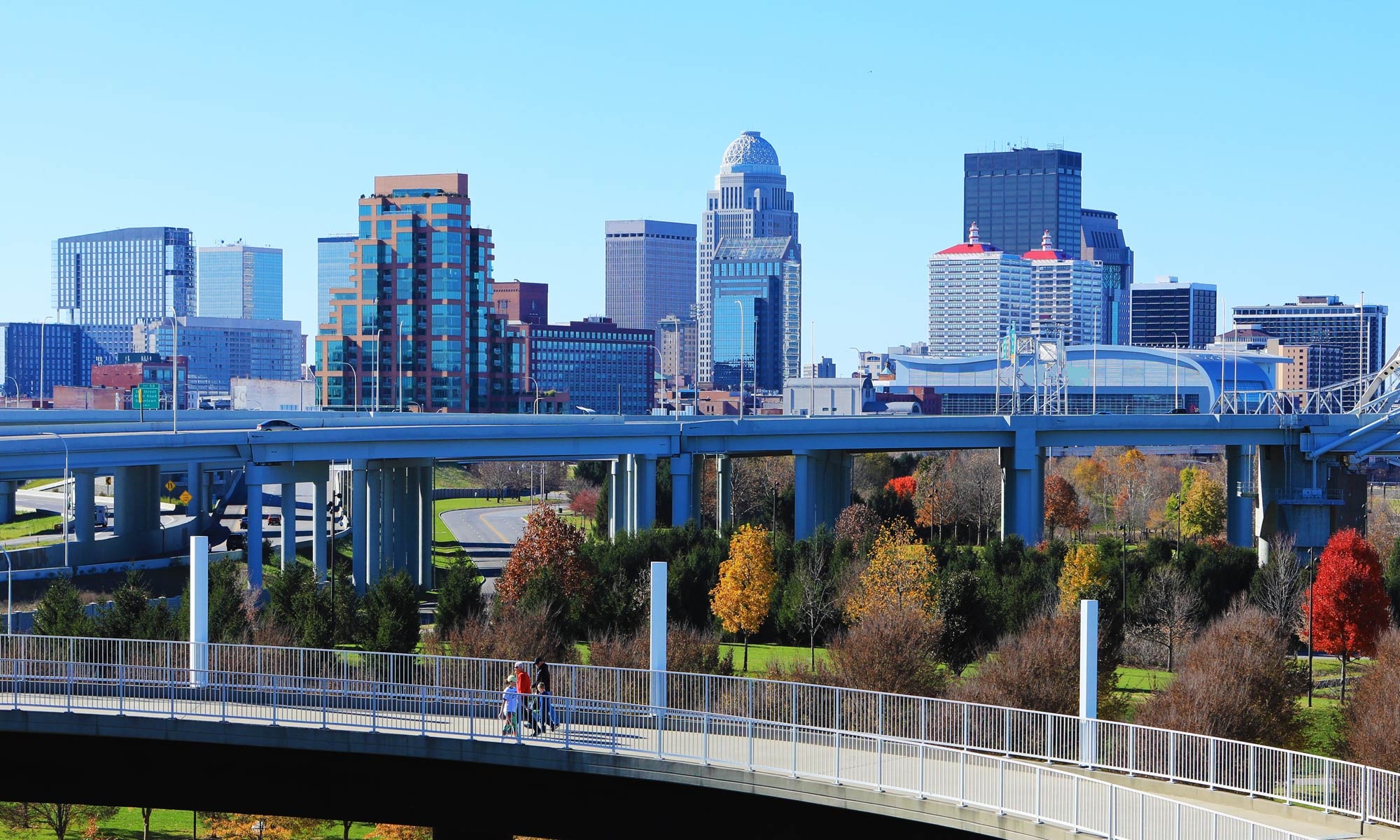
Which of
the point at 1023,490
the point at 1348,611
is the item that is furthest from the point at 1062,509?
the point at 1348,611

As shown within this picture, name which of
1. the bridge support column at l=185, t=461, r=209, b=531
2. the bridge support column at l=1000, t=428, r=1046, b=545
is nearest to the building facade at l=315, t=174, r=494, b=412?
the bridge support column at l=185, t=461, r=209, b=531

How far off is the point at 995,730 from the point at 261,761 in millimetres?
13965

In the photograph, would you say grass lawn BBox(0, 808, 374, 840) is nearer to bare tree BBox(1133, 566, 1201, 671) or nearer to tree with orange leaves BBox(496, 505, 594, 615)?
tree with orange leaves BBox(496, 505, 594, 615)

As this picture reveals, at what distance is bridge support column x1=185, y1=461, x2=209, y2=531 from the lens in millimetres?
105688

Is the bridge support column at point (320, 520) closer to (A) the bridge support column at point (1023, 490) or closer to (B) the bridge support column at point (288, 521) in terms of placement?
(B) the bridge support column at point (288, 521)

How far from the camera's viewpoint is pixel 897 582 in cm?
6153

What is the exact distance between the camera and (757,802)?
2991 cm

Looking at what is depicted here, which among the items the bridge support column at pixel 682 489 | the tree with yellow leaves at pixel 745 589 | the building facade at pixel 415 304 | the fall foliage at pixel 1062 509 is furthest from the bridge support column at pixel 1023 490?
the building facade at pixel 415 304

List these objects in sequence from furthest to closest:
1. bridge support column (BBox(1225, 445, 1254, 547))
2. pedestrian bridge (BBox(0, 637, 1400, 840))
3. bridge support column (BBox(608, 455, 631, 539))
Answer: bridge support column (BBox(1225, 445, 1254, 547)) → bridge support column (BBox(608, 455, 631, 539)) → pedestrian bridge (BBox(0, 637, 1400, 840))

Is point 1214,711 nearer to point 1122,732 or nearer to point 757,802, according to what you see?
point 1122,732

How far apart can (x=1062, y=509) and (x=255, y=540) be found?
213ft

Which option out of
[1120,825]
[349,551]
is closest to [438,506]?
[349,551]

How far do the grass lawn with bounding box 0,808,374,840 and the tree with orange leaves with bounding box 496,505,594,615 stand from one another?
14.7 metres

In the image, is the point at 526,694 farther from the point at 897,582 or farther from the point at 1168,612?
the point at 1168,612
